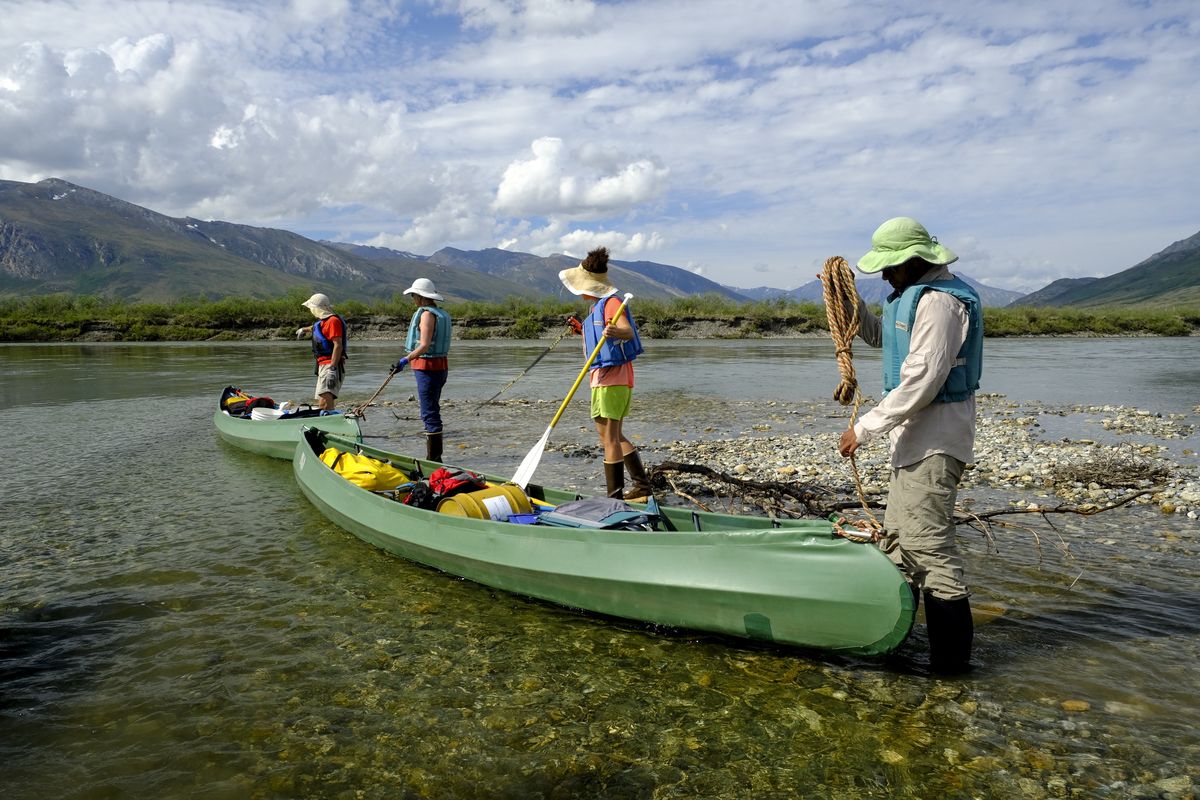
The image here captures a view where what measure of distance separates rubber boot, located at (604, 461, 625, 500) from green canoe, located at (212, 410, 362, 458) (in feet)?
15.9

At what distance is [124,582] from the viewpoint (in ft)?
22.3

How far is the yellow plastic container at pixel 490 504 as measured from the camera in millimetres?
6730

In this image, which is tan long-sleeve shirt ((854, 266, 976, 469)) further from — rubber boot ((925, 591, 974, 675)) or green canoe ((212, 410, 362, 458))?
green canoe ((212, 410, 362, 458))

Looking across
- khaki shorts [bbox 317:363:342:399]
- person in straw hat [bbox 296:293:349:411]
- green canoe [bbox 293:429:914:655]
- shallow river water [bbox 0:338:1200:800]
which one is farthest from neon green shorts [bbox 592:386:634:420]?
khaki shorts [bbox 317:363:342:399]

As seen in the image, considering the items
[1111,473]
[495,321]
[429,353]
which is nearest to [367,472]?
[429,353]

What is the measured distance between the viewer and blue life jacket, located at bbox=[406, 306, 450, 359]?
10.6 meters

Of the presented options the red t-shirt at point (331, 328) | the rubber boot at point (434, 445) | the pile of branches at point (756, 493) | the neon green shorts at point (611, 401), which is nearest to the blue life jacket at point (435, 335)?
the rubber boot at point (434, 445)

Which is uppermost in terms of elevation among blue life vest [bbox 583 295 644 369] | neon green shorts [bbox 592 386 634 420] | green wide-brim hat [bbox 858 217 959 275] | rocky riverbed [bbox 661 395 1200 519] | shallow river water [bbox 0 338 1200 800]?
green wide-brim hat [bbox 858 217 959 275]

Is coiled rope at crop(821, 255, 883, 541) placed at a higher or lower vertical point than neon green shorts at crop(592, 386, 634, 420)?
higher

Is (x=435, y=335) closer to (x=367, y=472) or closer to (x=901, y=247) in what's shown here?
(x=367, y=472)

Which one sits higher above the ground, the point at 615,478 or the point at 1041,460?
the point at 615,478

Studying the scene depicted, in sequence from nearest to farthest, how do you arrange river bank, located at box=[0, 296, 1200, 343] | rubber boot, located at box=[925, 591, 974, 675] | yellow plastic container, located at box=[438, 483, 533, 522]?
rubber boot, located at box=[925, 591, 974, 675] → yellow plastic container, located at box=[438, 483, 533, 522] → river bank, located at box=[0, 296, 1200, 343]

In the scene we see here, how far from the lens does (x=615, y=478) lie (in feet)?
26.0

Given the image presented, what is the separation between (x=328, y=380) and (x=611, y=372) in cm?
706
